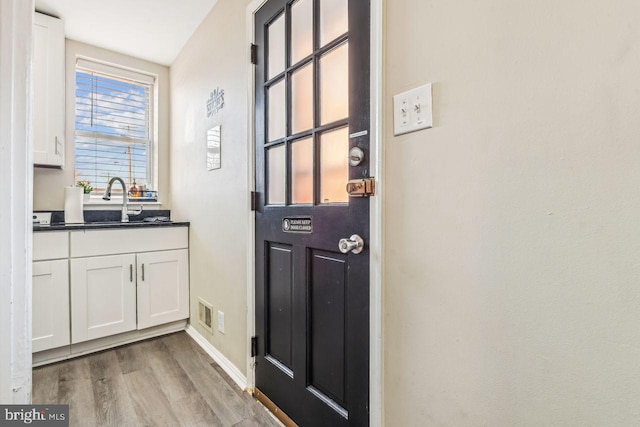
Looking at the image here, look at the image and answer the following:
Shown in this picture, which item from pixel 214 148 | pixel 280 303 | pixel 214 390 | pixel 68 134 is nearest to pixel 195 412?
pixel 214 390

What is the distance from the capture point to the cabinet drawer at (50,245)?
197cm

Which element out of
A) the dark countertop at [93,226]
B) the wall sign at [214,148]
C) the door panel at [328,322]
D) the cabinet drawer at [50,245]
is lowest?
the door panel at [328,322]

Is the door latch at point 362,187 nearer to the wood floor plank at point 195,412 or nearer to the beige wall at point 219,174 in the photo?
the beige wall at point 219,174

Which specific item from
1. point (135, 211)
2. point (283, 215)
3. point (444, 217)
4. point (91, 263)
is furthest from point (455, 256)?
point (135, 211)

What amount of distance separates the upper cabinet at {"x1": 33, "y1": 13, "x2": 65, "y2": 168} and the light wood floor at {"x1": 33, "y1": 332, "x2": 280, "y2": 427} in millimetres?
1503

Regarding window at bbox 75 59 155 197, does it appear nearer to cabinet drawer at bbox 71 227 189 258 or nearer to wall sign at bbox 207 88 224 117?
cabinet drawer at bbox 71 227 189 258

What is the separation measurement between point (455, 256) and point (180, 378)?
1798 mm

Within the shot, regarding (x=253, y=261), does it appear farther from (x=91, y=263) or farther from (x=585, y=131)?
(x=585, y=131)

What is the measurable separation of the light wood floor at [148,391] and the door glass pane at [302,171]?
1.10 metres

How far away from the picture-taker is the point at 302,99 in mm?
1396

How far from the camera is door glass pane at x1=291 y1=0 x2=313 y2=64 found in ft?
4.42

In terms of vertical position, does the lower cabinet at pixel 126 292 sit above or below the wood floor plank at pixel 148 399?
above

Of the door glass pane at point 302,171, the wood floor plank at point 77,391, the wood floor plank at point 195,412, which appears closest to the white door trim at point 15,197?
the door glass pane at point 302,171

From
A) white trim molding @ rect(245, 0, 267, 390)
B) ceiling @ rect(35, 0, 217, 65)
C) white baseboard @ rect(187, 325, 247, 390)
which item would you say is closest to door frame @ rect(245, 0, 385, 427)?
white trim molding @ rect(245, 0, 267, 390)
